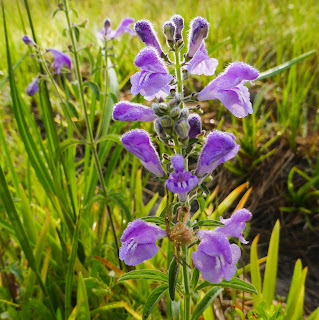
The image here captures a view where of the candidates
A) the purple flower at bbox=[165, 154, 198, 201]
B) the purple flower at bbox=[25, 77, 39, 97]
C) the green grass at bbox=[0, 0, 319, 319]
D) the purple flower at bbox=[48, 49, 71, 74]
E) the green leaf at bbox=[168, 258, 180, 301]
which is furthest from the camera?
the purple flower at bbox=[48, 49, 71, 74]

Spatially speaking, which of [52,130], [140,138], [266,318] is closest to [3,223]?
[52,130]

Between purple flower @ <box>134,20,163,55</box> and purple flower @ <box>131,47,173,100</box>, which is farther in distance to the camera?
purple flower @ <box>134,20,163,55</box>

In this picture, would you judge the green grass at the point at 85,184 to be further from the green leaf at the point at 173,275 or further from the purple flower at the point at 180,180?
the purple flower at the point at 180,180

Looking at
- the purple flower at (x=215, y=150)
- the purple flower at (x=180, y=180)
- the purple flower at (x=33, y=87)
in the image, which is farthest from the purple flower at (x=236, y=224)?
the purple flower at (x=33, y=87)

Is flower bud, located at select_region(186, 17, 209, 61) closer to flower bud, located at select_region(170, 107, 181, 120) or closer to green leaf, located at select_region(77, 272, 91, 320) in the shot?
flower bud, located at select_region(170, 107, 181, 120)

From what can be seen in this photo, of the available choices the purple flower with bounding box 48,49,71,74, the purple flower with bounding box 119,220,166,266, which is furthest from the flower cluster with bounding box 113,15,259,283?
the purple flower with bounding box 48,49,71,74
